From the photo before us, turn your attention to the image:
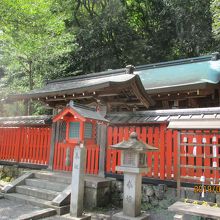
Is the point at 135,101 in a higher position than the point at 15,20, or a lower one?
lower

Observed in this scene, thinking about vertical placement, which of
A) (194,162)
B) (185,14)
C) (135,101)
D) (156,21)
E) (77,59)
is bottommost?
(194,162)

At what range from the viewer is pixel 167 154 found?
698cm

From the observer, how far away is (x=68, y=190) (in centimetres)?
697

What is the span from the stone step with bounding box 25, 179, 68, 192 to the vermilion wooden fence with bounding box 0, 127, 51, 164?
1497 millimetres

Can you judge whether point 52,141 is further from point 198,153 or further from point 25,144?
point 198,153

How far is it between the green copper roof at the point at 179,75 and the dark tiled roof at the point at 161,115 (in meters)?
1.26

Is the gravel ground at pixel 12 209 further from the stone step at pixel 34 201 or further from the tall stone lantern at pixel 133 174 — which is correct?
the tall stone lantern at pixel 133 174

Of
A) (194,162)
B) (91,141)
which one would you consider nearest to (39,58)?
(91,141)

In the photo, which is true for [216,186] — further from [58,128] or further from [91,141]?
[58,128]

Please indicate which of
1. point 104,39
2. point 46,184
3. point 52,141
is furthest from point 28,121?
point 104,39

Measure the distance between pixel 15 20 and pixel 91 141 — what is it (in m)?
6.41

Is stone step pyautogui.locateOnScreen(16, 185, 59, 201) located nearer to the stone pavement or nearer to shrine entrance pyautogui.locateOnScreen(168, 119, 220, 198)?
the stone pavement

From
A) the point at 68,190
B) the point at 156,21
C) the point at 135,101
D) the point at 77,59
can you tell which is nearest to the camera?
the point at 68,190

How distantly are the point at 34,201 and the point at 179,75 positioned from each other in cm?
761
